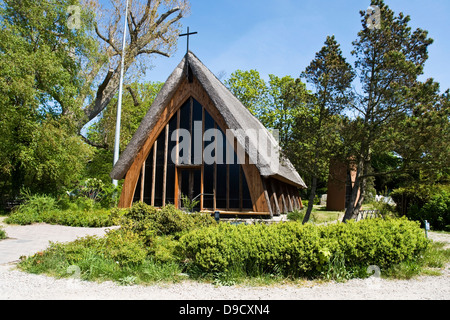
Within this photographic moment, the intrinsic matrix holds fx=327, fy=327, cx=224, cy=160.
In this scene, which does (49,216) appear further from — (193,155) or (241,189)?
(241,189)

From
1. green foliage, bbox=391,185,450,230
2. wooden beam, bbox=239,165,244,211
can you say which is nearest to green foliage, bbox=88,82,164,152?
wooden beam, bbox=239,165,244,211

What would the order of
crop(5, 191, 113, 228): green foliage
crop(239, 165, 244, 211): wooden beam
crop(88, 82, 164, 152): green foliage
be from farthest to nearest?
crop(88, 82, 164, 152): green foliage
crop(239, 165, 244, 211): wooden beam
crop(5, 191, 113, 228): green foliage

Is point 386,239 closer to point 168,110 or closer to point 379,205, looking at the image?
point 379,205

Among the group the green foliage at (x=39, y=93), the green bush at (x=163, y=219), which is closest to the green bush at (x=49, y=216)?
the green foliage at (x=39, y=93)

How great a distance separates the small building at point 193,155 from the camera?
12.1 meters

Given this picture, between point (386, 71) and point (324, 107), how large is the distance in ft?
6.28

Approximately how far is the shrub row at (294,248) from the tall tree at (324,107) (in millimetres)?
3616

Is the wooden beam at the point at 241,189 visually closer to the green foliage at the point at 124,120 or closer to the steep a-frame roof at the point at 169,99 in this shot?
the steep a-frame roof at the point at 169,99

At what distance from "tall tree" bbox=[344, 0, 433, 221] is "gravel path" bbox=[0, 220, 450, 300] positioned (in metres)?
3.83

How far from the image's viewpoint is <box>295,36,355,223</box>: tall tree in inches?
351

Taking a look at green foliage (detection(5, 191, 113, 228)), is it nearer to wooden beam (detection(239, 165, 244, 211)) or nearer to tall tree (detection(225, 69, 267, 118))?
wooden beam (detection(239, 165, 244, 211))

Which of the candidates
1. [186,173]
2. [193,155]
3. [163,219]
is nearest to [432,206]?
[193,155]

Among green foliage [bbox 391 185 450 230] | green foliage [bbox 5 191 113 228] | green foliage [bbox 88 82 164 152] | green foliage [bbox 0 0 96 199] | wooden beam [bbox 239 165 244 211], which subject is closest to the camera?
green foliage [bbox 5 191 113 228]

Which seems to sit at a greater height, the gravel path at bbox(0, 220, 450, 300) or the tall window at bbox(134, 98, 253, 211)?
the tall window at bbox(134, 98, 253, 211)
